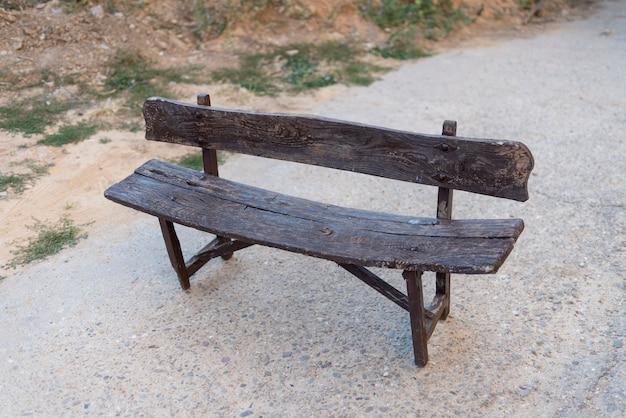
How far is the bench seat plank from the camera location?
266cm

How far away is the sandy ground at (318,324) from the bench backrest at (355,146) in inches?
31.2

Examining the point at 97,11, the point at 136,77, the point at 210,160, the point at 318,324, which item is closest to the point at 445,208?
the point at 318,324

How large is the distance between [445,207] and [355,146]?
0.50m

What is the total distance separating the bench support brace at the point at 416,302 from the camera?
9.04 ft

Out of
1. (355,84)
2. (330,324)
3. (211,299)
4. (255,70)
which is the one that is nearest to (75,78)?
(255,70)

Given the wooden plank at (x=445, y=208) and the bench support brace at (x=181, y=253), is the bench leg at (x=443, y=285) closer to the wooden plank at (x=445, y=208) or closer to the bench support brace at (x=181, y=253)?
the wooden plank at (x=445, y=208)

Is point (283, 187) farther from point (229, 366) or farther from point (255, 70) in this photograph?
point (255, 70)

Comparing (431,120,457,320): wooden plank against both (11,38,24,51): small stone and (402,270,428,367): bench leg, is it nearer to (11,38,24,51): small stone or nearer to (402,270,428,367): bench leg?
(402,270,428,367): bench leg

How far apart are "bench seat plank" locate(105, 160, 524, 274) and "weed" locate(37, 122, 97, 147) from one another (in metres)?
2.05

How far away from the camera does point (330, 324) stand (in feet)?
10.8

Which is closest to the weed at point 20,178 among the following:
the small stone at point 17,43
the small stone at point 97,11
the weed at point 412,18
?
the small stone at point 17,43

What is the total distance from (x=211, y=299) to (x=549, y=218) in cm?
222

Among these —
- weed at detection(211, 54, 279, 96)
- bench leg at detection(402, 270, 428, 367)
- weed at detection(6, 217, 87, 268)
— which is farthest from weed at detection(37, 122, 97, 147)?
bench leg at detection(402, 270, 428, 367)

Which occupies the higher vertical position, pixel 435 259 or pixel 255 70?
pixel 435 259
